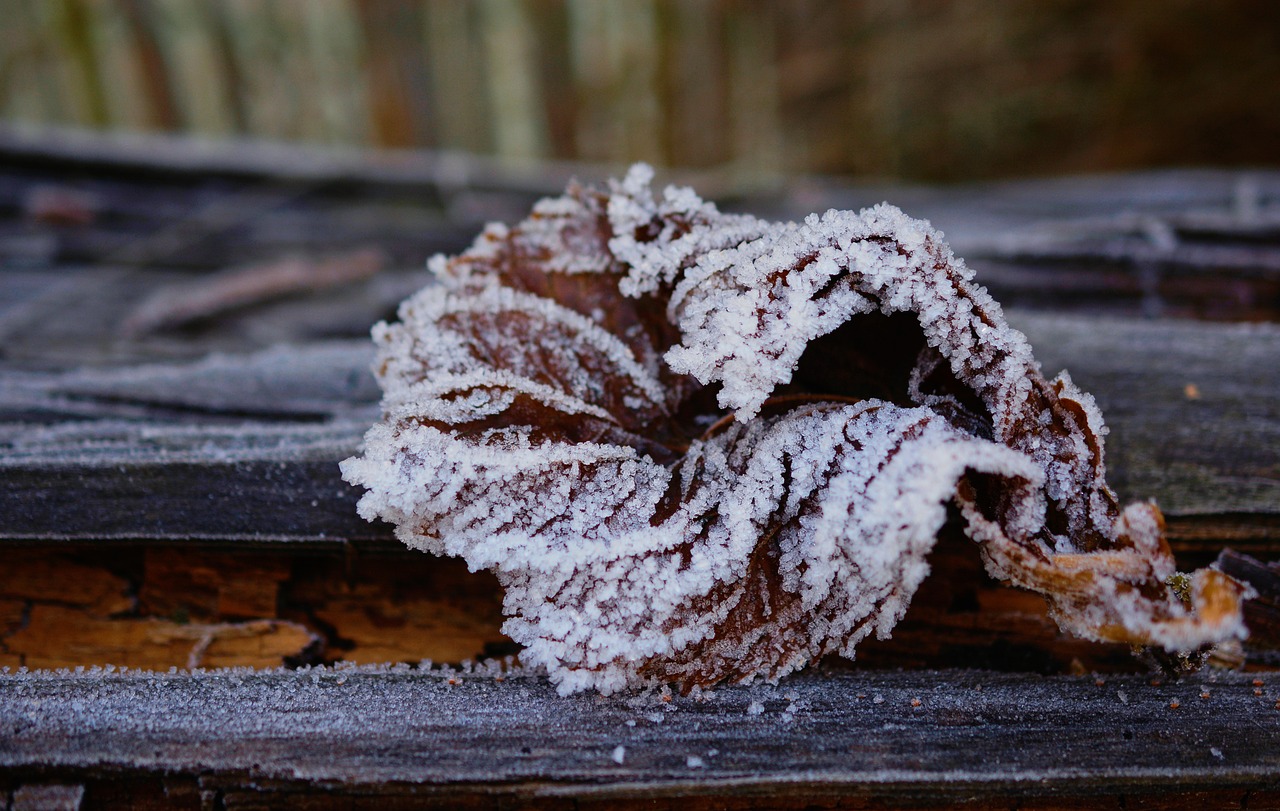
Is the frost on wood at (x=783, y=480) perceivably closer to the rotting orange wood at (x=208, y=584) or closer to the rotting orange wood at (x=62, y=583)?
the rotting orange wood at (x=208, y=584)

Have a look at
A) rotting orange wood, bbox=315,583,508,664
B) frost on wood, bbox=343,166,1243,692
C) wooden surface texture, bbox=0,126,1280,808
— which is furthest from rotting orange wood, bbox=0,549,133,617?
frost on wood, bbox=343,166,1243,692

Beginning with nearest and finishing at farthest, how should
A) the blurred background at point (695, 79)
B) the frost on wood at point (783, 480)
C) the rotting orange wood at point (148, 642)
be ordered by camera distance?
the frost on wood at point (783, 480) → the rotting orange wood at point (148, 642) → the blurred background at point (695, 79)

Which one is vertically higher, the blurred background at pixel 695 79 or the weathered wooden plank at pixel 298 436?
the blurred background at pixel 695 79

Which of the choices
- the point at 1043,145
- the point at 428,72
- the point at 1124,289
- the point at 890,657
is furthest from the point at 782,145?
the point at 890,657

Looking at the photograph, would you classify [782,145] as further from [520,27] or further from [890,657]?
[890,657]

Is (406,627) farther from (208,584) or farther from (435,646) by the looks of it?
(208,584)

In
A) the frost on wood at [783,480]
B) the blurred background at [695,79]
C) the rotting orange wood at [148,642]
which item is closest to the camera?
the frost on wood at [783,480]

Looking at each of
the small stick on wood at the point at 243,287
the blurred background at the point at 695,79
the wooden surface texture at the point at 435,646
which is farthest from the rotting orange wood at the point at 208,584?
the blurred background at the point at 695,79

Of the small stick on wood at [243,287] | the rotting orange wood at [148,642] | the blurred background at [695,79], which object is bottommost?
the rotting orange wood at [148,642]
